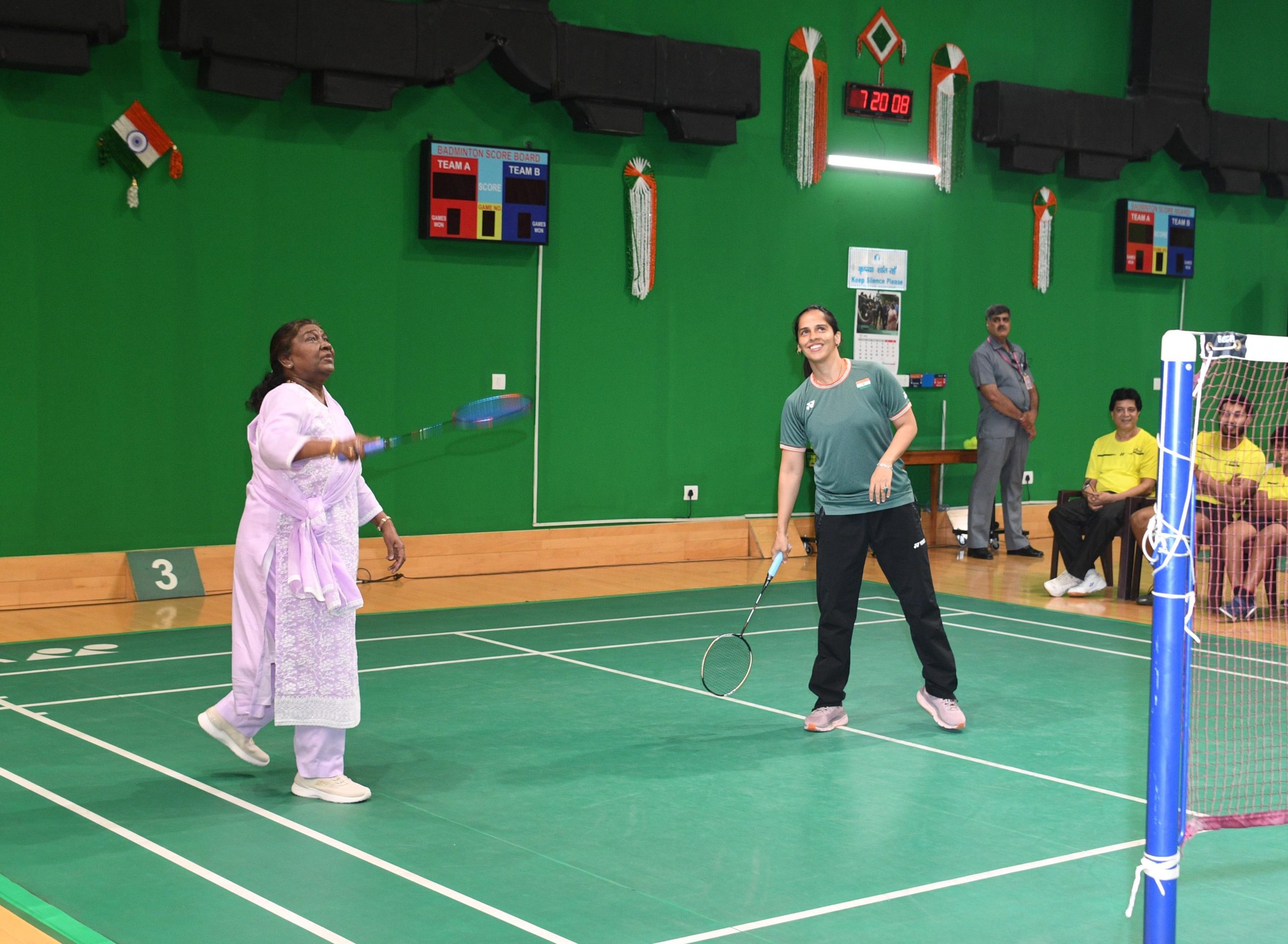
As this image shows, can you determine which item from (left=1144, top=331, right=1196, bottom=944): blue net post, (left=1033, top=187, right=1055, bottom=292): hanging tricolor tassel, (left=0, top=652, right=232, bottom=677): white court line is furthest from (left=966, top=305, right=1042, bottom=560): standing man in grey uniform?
(left=1144, top=331, right=1196, bottom=944): blue net post

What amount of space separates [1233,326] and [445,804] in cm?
1376

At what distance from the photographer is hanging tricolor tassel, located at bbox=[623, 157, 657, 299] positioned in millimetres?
12391

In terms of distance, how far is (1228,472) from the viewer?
382 inches

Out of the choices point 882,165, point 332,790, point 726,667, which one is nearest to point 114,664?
point 332,790

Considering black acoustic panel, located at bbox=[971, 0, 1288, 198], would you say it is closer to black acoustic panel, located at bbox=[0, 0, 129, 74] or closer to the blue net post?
black acoustic panel, located at bbox=[0, 0, 129, 74]

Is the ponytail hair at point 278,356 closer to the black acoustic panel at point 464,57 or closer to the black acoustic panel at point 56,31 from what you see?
the black acoustic panel at point 56,31

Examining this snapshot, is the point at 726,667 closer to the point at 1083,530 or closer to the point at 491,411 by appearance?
the point at 491,411

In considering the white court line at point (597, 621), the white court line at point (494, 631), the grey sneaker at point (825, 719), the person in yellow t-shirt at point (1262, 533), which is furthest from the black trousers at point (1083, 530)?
the grey sneaker at point (825, 719)

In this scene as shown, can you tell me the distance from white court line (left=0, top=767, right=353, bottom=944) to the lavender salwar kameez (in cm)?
67

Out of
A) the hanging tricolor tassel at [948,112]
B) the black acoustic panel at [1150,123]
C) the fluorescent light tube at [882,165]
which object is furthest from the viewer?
the black acoustic panel at [1150,123]

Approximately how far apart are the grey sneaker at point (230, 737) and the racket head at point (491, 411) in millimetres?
1467

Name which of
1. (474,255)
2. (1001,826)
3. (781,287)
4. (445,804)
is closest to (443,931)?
(445,804)

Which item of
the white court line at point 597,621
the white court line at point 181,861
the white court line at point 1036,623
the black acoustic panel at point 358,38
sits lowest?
the white court line at point 181,861

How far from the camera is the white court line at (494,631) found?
775 centimetres
